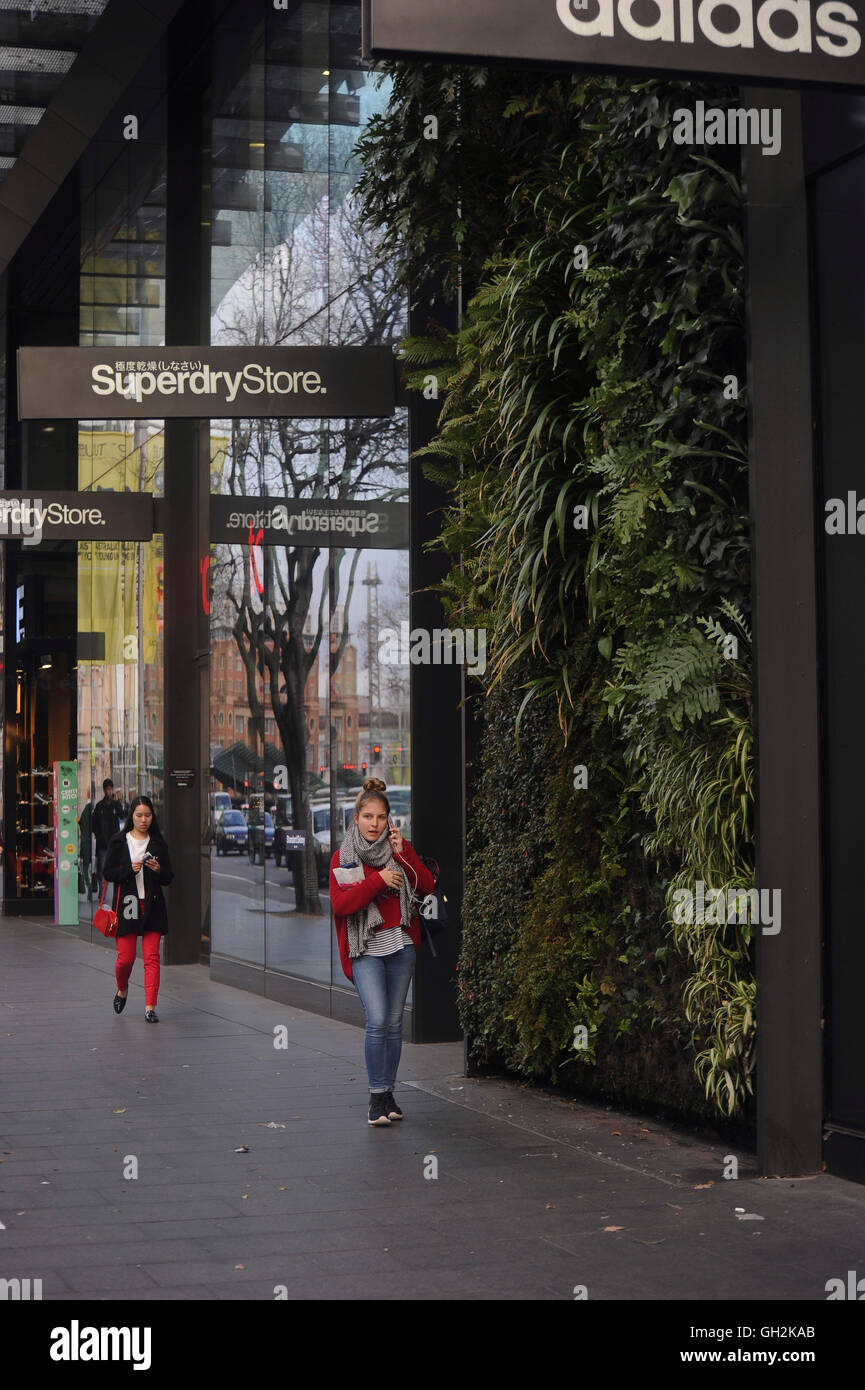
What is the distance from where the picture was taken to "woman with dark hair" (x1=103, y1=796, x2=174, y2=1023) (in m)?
13.7

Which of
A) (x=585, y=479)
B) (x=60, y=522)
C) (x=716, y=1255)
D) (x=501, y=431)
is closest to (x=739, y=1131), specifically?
(x=716, y=1255)

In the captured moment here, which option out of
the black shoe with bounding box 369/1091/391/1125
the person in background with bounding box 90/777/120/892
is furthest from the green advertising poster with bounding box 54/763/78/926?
the black shoe with bounding box 369/1091/391/1125

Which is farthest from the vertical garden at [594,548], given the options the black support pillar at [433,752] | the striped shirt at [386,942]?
the black support pillar at [433,752]

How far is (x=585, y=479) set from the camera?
8539 millimetres

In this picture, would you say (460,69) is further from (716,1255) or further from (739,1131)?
(716,1255)

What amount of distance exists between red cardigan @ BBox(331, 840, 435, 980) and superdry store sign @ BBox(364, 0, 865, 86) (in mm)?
4470

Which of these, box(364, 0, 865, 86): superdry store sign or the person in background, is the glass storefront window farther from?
box(364, 0, 865, 86): superdry store sign

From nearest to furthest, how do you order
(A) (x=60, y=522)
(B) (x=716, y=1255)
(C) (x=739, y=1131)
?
(B) (x=716, y=1255), (C) (x=739, y=1131), (A) (x=60, y=522)

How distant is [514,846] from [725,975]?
238 cm

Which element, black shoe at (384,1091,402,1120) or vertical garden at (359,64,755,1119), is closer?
vertical garden at (359,64,755,1119)

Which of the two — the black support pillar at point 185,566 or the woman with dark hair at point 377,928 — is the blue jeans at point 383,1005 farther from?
the black support pillar at point 185,566

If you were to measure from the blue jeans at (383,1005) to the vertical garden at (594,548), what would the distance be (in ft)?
2.62

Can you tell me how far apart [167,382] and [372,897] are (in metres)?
3.80
